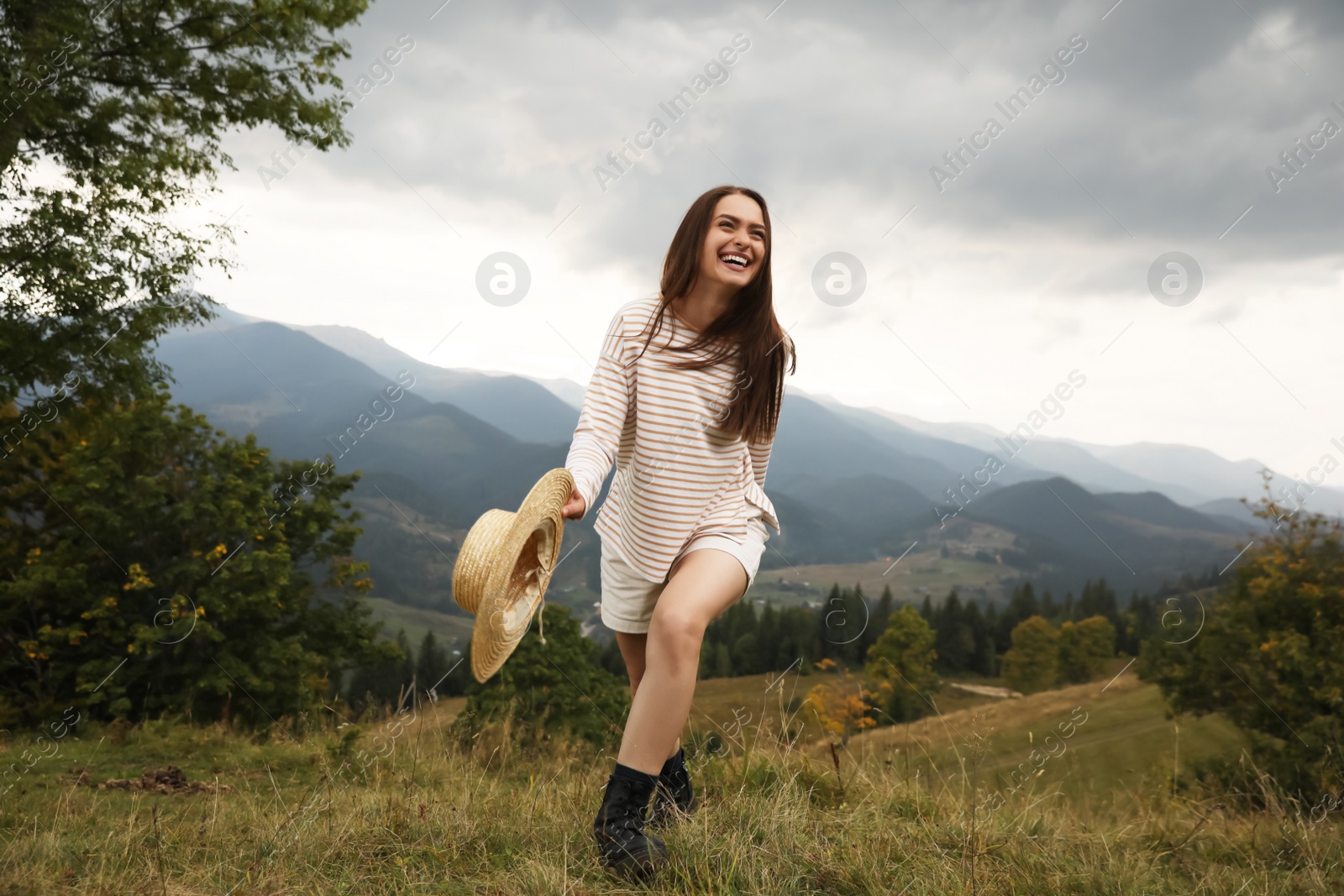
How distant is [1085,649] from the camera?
2250 inches

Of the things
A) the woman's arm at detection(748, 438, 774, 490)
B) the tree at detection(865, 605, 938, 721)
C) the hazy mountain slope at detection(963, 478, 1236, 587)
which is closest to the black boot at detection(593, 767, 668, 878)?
the woman's arm at detection(748, 438, 774, 490)

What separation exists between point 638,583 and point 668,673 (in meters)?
0.52

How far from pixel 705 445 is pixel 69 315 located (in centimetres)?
937

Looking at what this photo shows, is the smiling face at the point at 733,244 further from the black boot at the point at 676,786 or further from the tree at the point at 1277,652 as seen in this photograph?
the tree at the point at 1277,652

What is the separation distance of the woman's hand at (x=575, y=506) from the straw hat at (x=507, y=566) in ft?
0.07

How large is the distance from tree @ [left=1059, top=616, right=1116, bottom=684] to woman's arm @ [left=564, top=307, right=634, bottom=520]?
2439 inches

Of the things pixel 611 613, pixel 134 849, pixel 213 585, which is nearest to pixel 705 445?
pixel 611 613

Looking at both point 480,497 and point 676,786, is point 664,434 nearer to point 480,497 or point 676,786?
point 676,786

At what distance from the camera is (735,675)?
180ft

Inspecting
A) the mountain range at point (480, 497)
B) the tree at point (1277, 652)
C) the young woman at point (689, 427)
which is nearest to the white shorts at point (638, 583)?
the young woman at point (689, 427)

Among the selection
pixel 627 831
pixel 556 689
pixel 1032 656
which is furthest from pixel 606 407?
pixel 1032 656

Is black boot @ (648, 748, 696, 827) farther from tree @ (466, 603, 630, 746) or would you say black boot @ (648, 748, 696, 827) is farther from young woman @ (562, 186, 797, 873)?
tree @ (466, 603, 630, 746)

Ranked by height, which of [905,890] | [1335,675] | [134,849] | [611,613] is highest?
[1335,675]

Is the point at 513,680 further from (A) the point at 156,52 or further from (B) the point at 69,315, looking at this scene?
(A) the point at 156,52
